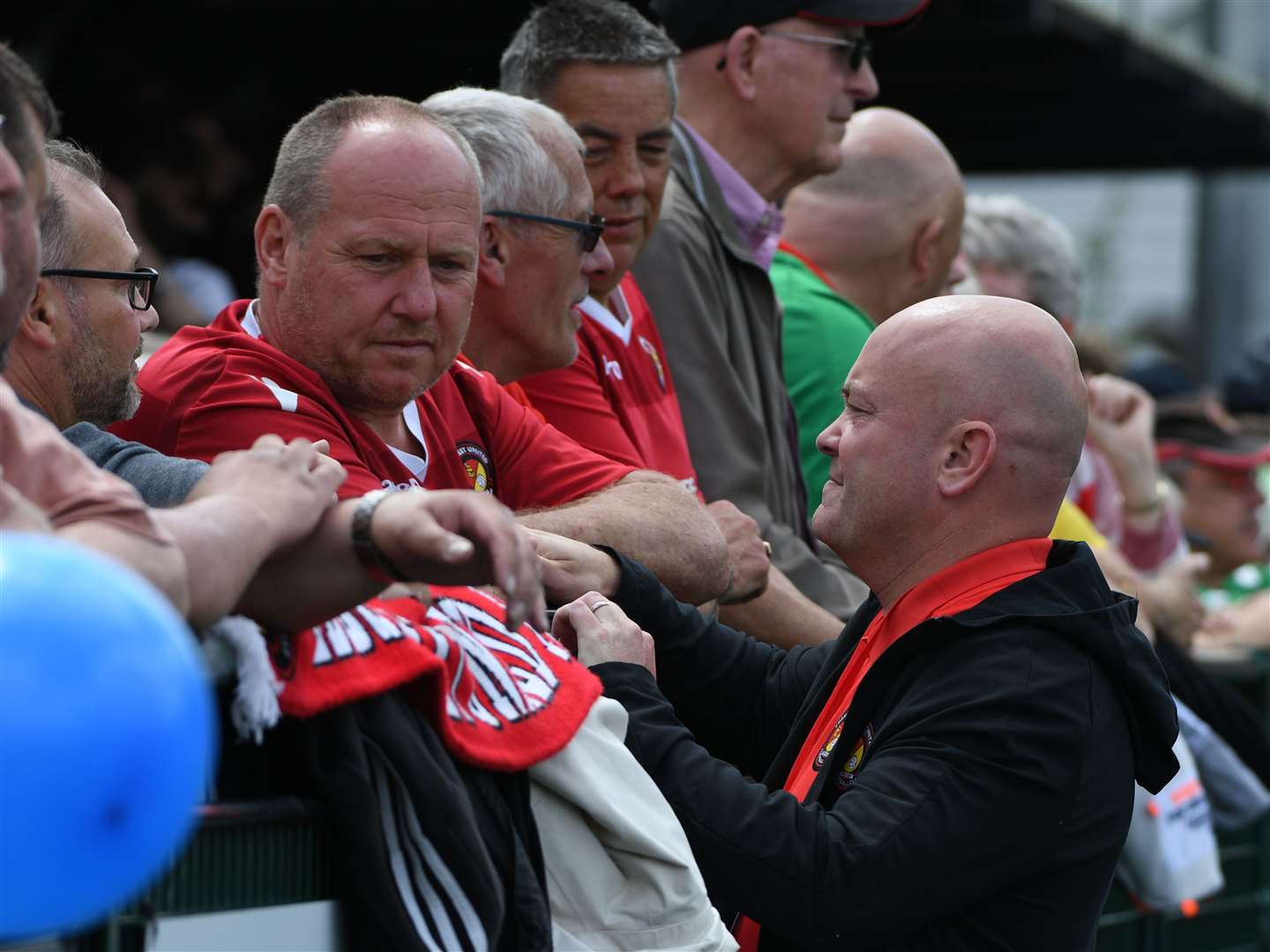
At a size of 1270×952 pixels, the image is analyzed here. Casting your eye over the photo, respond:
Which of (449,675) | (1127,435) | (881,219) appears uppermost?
(449,675)

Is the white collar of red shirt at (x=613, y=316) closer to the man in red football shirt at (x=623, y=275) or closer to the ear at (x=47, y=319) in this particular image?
the man in red football shirt at (x=623, y=275)

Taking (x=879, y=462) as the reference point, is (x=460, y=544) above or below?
above

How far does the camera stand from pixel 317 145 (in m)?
2.55

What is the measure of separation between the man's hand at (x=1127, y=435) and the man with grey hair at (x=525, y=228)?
3.33 m

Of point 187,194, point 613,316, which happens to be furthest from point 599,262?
point 187,194

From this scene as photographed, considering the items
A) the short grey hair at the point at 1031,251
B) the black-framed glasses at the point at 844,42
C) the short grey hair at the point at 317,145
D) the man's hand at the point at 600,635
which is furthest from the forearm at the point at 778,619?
Result: the short grey hair at the point at 1031,251

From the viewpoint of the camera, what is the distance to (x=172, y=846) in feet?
3.58

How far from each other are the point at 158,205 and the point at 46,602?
22.9ft

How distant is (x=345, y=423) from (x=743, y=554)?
910 mm

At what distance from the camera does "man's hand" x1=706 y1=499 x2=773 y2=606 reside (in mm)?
3180

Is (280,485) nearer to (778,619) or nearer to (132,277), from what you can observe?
(132,277)

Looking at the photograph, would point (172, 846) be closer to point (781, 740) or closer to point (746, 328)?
point (781, 740)

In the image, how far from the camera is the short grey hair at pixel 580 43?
12.1 feet

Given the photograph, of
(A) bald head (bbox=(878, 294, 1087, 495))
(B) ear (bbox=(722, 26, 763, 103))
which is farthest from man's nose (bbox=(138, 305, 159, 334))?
(B) ear (bbox=(722, 26, 763, 103))
